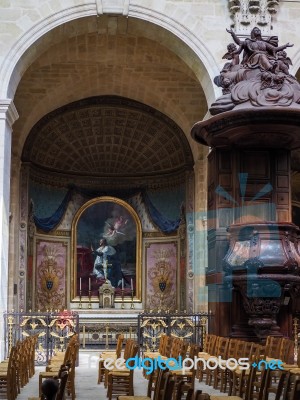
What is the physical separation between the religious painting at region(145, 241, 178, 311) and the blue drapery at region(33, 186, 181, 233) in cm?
53

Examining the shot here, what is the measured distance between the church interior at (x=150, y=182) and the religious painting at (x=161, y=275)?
3 cm

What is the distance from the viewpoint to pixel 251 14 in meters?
14.6

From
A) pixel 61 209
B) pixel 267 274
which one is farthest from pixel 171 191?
pixel 267 274

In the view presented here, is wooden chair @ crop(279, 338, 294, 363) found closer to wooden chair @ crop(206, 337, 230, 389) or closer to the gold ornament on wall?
wooden chair @ crop(206, 337, 230, 389)

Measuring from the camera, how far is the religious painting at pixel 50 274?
65.4ft

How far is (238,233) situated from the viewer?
39.0 feet

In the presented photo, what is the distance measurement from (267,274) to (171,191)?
9.76m

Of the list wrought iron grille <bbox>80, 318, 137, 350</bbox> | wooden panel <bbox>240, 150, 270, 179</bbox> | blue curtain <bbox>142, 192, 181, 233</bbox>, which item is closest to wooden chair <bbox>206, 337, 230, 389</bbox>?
wooden panel <bbox>240, 150, 270, 179</bbox>

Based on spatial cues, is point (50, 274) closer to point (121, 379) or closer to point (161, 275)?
point (161, 275)

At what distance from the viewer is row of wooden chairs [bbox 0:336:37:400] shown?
8.48 m

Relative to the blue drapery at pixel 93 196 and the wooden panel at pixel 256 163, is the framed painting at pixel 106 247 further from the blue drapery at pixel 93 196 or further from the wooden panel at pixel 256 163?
the wooden panel at pixel 256 163

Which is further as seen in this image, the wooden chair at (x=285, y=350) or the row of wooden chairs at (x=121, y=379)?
the wooden chair at (x=285, y=350)

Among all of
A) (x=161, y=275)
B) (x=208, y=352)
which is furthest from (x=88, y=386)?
(x=161, y=275)

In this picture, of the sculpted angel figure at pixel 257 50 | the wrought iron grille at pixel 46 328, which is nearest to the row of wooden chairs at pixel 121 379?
the wrought iron grille at pixel 46 328
